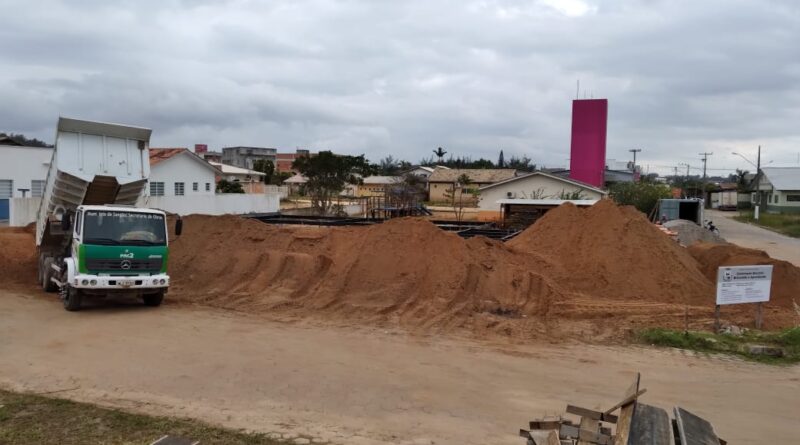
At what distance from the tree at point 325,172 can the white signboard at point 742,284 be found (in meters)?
37.6

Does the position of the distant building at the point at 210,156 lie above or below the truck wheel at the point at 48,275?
above

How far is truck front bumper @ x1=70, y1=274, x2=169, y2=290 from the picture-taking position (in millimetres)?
13344

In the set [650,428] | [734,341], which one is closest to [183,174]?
[734,341]

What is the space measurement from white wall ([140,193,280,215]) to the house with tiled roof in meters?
3.26

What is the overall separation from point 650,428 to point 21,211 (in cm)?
3363

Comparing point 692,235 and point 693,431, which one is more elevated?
point 692,235

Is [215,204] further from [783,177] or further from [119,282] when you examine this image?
[783,177]

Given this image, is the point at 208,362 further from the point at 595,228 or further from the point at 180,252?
the point at 595,228

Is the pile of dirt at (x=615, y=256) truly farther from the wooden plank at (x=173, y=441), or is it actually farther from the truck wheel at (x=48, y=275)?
the truck wheel at (x=48, y=275)

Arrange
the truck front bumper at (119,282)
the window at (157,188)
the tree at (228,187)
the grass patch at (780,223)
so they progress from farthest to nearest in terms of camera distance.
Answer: the tree at (228,187) → the grass patch at (780,223) → the window at (157,188) → the truck front bumper at (119,282)

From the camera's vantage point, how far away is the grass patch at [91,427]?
663 cm

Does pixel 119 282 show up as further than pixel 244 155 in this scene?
No

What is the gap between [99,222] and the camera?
541 inches

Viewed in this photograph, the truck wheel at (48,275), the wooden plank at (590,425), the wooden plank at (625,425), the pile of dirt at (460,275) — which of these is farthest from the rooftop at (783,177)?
the wooden plank at (625,425)
